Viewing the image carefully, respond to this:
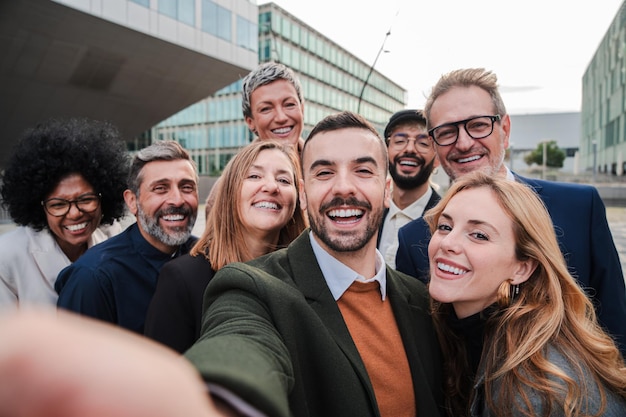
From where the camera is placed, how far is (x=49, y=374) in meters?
0.47

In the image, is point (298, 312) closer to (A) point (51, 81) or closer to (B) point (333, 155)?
(B) point (333, 155)

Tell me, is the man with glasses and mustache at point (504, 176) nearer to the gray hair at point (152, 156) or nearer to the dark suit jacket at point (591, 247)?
the dark suit jacket at point (591, 247)

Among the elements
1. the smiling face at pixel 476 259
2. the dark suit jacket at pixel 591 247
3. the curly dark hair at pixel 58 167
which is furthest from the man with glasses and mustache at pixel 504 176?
the curly dark hair at pixel 58 167

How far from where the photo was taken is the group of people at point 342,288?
90cm

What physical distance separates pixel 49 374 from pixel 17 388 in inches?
1.3

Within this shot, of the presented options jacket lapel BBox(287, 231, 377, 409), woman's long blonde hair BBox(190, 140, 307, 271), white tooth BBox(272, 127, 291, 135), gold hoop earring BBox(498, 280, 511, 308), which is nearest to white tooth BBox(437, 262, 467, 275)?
gold hoop earring BBox(498, 280, 511, 308)

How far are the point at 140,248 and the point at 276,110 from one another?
6.16ft

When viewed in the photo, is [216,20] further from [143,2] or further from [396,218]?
[396,218]

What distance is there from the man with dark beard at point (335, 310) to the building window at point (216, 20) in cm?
2974

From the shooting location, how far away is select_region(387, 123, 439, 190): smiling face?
405cm

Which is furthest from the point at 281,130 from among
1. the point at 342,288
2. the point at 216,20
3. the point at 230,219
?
the point at 216,20

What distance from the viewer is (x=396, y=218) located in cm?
412

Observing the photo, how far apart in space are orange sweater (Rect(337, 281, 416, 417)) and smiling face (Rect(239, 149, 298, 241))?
869 mm

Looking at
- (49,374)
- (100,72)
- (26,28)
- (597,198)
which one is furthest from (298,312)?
(100,72)
